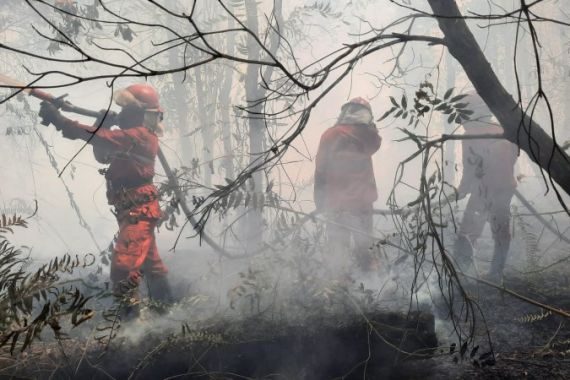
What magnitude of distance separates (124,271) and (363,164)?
9.36 feet

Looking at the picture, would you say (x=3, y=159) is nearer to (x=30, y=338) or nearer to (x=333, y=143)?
(x=333, y=143)

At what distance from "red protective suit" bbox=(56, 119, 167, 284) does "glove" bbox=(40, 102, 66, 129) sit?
0.04 metres

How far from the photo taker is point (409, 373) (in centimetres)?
224

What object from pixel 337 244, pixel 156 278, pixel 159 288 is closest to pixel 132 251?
pixel 156 278

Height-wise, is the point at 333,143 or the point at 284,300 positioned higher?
the point at 333,143

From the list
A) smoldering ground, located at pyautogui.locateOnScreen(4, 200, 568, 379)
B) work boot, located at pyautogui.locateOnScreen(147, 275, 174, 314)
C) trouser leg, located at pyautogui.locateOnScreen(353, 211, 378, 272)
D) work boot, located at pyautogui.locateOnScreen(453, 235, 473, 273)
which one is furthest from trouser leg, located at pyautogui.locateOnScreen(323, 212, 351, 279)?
work boot, located at pyautogui.locateOnScreen(147, 275, 174, 314)

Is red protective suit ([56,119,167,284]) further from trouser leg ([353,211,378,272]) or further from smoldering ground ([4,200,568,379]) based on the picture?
trouser leg ([353,211,378,272])

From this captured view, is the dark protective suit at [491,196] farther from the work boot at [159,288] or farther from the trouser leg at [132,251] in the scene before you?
the trouser leg at [132,251]

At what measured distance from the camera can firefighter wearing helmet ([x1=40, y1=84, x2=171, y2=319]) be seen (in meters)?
3.93

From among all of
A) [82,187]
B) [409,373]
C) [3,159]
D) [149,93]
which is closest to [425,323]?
[409,373]

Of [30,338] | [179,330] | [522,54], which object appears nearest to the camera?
[30,338]

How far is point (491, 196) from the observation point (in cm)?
496

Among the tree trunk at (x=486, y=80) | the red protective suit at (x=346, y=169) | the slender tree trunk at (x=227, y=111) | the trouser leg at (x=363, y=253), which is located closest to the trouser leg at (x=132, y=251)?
the red protective suit at (x=346, y=169)

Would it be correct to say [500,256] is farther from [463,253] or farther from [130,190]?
[130,190]
